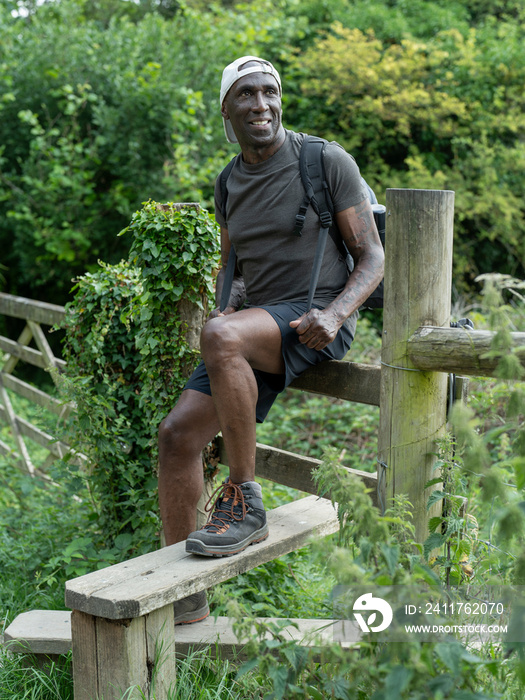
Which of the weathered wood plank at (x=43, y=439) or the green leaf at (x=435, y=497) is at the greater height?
the green leaf at (x=435, y=497)

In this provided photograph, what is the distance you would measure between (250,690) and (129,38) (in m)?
7.60

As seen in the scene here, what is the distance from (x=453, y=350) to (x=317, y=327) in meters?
0.57

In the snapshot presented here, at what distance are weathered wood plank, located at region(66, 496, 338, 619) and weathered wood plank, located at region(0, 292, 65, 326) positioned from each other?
2554mm

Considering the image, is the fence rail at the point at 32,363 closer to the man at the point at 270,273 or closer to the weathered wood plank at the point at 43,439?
the weathered wood plank at the point at 43,439

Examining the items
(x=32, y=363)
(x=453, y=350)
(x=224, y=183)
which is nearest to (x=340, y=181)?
(x=224, y=183)

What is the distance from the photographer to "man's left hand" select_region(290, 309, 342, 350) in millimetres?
2477

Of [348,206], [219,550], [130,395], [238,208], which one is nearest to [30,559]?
[130,395]

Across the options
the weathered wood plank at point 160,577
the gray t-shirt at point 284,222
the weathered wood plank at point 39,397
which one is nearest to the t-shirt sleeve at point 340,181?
the gray t-shirt at point 284,222

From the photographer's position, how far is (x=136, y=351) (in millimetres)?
3598

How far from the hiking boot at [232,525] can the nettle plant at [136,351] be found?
850mm

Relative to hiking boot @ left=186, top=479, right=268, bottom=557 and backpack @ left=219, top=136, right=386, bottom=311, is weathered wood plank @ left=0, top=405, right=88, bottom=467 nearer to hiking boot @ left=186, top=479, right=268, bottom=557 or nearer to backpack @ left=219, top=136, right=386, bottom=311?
hiking boot @ left=186, top=479, right=268, bottom=557

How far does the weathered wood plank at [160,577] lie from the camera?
2.04 metres

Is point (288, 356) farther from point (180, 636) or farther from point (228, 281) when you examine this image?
point (180, 636)

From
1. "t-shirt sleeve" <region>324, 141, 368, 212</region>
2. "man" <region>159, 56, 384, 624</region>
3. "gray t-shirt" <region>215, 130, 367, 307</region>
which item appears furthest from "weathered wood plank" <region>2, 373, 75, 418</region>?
"t-shirt sleeve" <region>324, 141, 368, 212</region>
